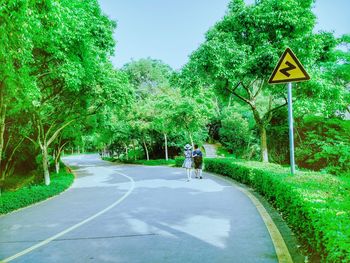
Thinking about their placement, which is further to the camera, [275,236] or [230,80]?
[230,80]

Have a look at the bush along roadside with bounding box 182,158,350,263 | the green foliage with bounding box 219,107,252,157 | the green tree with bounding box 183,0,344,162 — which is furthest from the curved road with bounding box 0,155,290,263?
the green foliage with bounding box 219,107,252,157

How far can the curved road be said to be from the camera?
5555mm

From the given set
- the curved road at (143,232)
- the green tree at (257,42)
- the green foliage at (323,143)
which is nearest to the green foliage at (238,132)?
the green foliage at (323,143)

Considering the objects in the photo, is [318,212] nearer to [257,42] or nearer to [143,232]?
[143,232]

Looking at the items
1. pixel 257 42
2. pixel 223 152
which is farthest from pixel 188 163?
pixel 223 152

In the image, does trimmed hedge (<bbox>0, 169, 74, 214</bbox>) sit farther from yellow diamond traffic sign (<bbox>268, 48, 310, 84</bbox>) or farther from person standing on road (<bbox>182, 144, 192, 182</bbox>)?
yellow diamond traffic sign (<bbox>268, 48, 310, 84</bbox>)

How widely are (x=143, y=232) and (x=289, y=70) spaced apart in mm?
5185

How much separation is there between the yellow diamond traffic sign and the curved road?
3481 millimetres

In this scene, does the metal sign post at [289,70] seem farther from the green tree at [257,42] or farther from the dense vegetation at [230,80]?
the green tree at [257,42]

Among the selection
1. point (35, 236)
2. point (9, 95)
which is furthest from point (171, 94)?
point (35, 236)

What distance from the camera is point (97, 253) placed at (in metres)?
5.77

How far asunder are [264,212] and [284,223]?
133 cm

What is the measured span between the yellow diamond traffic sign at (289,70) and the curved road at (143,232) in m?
3.48

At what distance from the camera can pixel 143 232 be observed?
23.0ft
